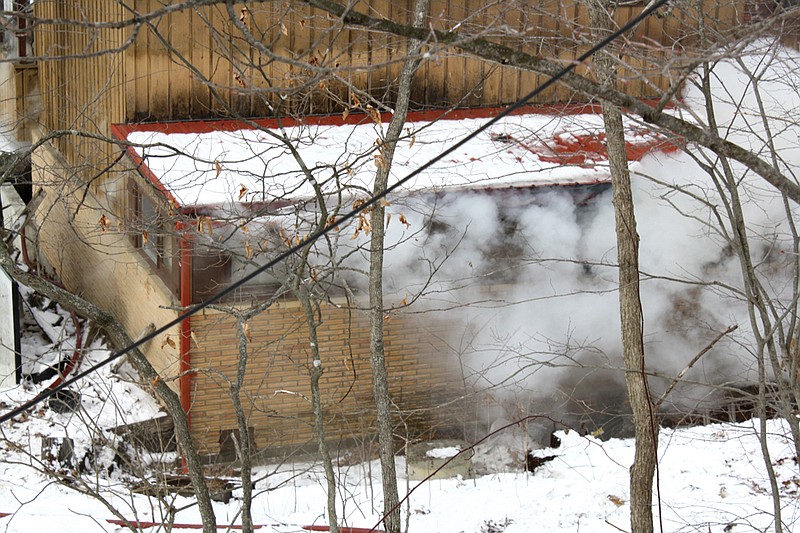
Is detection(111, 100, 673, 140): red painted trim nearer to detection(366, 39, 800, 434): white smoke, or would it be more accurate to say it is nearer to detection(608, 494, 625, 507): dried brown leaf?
detection(366, 39, 800, 434): white smoke

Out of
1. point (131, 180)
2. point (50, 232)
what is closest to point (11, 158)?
point (131, 180)

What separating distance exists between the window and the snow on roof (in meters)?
0.49

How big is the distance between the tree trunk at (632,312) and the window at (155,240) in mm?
4944

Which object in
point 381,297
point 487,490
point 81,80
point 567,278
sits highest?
point 81,80

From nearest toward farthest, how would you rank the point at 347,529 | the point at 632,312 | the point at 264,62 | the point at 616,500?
the point at 632,312
the point at 347,529
the point at 616,500
the point at 264,62

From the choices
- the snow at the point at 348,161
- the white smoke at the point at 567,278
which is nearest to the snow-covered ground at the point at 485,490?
the white smoke at the point at 567,278

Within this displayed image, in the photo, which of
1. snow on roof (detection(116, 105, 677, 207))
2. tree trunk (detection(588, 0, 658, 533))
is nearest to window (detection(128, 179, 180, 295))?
snow on roof (detection(116, 105, 677, 207))

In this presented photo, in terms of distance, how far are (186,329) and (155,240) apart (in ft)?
5.53

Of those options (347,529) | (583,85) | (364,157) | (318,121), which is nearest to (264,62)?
(318,121)

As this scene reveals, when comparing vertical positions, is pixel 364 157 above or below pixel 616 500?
above

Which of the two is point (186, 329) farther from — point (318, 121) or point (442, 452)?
point (442, 452)

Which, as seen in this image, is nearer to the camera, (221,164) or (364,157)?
(221,164)

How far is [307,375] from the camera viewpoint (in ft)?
38.1

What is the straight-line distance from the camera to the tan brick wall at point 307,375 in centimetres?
1119
